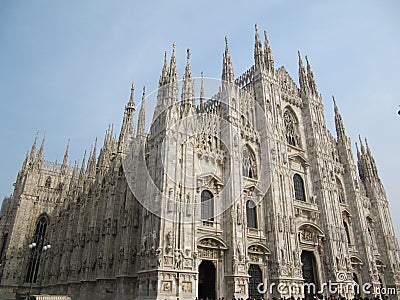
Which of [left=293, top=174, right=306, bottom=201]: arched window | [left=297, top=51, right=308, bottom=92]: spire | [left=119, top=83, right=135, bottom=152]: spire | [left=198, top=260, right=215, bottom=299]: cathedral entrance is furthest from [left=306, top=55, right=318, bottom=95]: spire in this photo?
[left=198, top=260, right=215, bottom=299]: cathedral entrance

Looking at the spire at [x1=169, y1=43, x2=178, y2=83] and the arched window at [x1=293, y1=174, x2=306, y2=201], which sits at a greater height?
the spire at [x1=169, y1=43, x2=178, y2=83]

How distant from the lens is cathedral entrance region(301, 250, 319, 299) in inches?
1062

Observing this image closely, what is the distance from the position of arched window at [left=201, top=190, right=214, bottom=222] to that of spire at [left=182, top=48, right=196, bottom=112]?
6.64 meters

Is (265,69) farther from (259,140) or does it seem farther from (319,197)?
(319,197)

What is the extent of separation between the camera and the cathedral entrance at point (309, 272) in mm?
26969

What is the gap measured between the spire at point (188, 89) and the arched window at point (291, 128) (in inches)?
530

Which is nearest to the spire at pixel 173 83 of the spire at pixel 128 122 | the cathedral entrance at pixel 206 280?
the spire at pixel 128 122

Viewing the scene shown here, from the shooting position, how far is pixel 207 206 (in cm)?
2302
